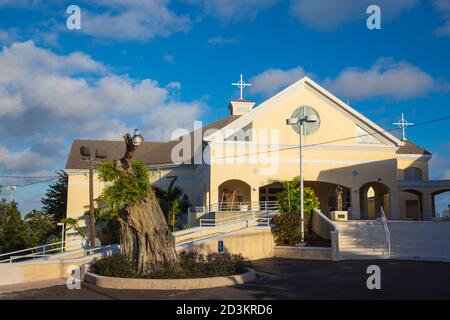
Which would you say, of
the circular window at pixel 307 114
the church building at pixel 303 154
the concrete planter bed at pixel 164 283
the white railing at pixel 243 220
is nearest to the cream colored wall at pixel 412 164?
the church building at pixel 303 154

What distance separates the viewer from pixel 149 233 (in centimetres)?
1435

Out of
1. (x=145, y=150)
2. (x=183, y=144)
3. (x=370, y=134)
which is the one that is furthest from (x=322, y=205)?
(x=145, y=150)

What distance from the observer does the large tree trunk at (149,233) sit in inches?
563

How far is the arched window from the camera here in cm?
4569

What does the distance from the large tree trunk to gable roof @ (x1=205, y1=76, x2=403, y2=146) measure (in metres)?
19.3

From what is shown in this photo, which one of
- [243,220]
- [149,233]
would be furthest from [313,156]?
[149,233]

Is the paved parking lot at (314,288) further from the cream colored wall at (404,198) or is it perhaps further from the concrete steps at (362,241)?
the cream colored wall at (404,198)

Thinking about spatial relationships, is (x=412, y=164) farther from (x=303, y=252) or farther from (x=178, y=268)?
(x=178, y=268)

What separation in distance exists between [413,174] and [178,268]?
37169 millimetres

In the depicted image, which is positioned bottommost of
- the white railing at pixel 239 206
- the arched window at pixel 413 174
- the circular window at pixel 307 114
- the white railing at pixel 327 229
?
the white railing at pixel 327 229

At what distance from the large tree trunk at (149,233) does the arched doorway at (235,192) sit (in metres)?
20.4

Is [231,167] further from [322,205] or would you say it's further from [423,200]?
[423,200]
